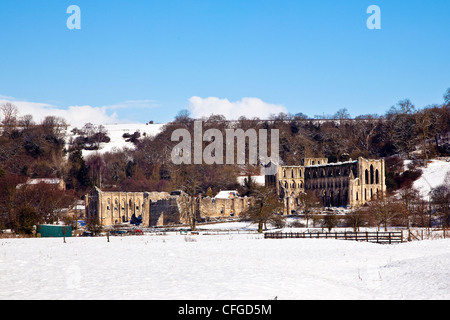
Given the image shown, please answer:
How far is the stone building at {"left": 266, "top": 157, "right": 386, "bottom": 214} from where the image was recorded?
93.0 metres

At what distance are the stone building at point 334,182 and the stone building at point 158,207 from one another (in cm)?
735

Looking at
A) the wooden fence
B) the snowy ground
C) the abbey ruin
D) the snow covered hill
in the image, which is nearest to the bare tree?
the wooden fence

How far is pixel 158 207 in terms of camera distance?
89.7 meters

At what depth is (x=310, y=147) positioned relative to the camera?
137 m

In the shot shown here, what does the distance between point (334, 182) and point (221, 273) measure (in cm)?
7665

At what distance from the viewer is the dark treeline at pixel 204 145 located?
112 m

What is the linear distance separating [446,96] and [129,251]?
96162mm

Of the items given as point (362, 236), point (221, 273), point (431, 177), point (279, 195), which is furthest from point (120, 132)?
point (221, 273)

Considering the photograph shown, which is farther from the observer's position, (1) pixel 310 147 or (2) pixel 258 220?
(1) pixel 310 147

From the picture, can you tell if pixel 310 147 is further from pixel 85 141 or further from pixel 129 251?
pixel 129 251

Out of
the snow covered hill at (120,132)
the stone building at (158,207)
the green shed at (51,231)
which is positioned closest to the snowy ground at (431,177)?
the stone building at (158,207)

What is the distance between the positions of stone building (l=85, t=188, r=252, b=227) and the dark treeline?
20.7 ft
